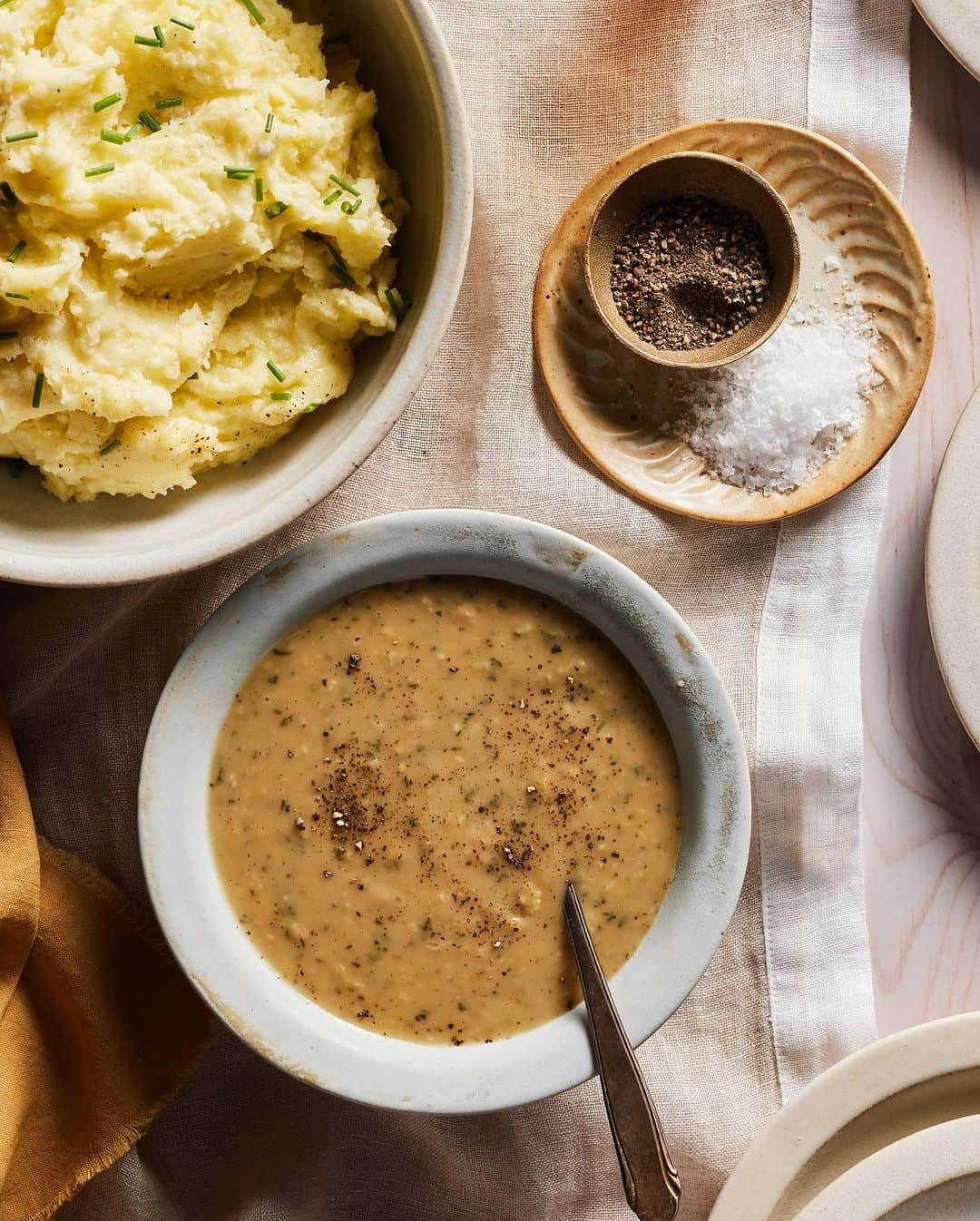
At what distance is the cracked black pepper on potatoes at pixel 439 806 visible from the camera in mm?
1875

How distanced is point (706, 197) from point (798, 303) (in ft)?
0.81

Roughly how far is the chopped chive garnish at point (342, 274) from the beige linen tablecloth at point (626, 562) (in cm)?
44

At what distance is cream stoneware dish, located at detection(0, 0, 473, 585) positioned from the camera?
161 centimetres

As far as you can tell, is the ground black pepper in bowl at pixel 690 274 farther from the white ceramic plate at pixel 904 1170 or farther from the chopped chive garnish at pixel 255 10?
the white ceramic plate at pixel 904 1170

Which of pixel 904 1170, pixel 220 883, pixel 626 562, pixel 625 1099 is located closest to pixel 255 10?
pixel 626 562

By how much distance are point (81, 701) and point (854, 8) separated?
1.85m

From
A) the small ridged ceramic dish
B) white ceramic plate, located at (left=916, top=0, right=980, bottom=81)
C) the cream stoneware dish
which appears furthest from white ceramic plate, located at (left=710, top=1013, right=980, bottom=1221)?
white ceramic plate, located at (left=916, top=0, right=980, bottom=81)

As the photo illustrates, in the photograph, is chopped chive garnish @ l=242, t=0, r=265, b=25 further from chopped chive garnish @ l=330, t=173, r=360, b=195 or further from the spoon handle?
the spoon handle

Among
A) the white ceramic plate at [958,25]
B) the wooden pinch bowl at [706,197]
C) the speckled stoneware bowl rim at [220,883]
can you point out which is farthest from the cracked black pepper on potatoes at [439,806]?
the white ceramic plate at [958,25]

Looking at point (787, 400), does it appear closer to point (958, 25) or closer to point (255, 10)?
point (958, 25)

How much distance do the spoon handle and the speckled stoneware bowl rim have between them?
34 millimetres

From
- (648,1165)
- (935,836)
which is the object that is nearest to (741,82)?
(935,836)

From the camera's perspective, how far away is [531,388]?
6.95ft

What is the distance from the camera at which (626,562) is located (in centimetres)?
213
